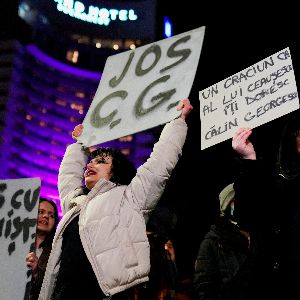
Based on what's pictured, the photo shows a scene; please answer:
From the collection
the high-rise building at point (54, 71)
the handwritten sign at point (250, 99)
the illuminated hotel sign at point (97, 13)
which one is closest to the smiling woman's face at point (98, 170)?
the handwritten sign at point (250, 99)

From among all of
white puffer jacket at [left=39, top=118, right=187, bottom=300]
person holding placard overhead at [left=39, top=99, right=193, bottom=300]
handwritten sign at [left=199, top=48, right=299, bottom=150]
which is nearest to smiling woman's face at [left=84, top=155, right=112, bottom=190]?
person holding placard overhead at [left=39, top=99, right=193, bottom=300]

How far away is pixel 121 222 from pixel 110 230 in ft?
0.28

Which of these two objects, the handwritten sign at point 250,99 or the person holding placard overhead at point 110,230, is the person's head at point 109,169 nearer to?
the person holding placard overhead at point 110,230

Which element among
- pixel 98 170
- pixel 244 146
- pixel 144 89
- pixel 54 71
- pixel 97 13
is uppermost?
pixel 97 13

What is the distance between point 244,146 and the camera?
2.37 m

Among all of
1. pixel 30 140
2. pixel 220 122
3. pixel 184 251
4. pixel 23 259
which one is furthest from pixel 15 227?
pixel 30 140

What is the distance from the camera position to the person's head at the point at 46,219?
3.57 metres

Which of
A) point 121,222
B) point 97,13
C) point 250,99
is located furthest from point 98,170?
point 97,13

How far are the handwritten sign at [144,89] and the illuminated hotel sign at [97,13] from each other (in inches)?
934

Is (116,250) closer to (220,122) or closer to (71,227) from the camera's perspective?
(71,227)

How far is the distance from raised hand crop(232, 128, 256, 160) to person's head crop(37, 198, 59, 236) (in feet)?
5.96

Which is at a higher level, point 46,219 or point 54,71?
point 54,71

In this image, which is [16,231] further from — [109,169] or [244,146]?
[244,146]

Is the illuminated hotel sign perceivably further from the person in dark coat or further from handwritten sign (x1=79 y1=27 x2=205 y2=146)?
the person in dark coat
